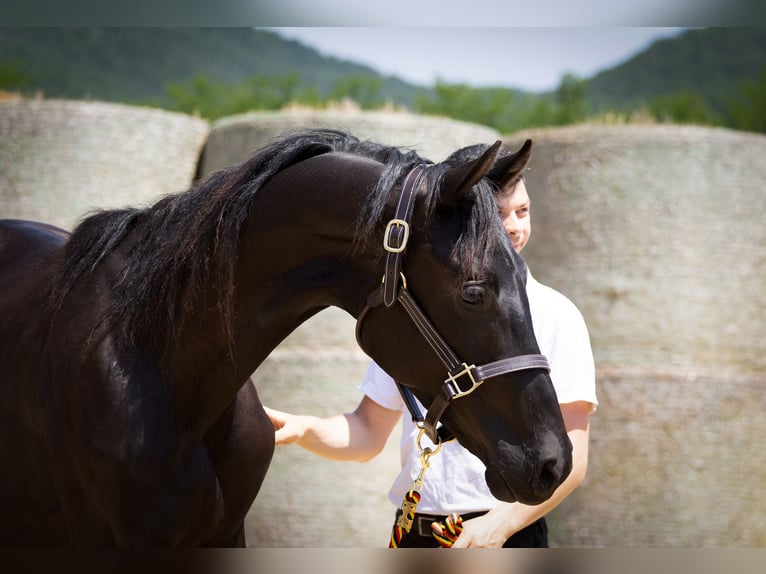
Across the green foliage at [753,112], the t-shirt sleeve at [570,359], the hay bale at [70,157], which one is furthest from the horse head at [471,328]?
the green foliage at [753,112]

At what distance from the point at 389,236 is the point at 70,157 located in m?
5.81

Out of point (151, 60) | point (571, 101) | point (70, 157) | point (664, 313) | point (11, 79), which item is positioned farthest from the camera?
point (151, 60)

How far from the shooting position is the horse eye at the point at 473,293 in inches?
61.6

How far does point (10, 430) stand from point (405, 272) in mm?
1013

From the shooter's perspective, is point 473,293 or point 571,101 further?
point 571,101

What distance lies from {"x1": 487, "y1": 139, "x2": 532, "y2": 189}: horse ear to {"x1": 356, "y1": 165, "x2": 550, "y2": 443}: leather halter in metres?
0.16

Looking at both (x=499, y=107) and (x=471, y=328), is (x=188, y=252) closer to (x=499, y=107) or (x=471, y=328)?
(x=471, y=328)

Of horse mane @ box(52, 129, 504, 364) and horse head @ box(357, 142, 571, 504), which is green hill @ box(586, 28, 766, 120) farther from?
horse head @ box(357, 142, 571, 504)

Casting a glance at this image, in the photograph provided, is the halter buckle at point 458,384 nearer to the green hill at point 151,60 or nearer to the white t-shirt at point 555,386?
the white t-shirt at point 555,386

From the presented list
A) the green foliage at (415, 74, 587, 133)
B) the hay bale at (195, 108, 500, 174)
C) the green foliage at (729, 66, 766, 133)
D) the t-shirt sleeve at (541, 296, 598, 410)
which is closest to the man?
the t-shirt sleeve at (541, 296, 598, 410)

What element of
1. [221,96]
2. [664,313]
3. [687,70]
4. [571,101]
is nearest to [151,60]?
[221,96]

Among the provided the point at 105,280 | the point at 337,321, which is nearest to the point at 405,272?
the point at 105,280

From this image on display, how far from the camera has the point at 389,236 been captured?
1633 mm

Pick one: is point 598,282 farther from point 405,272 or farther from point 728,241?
point 405,272
